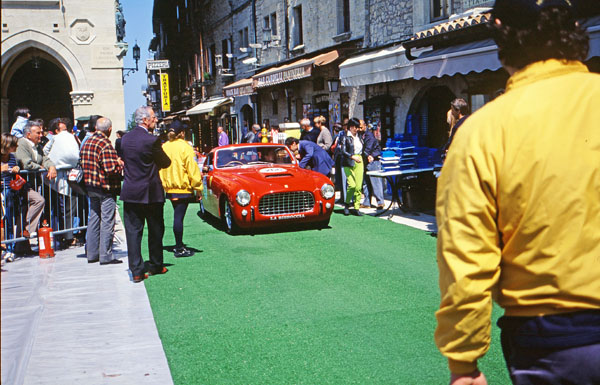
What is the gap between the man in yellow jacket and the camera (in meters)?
1.67

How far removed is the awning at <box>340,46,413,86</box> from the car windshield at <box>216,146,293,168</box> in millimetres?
4300

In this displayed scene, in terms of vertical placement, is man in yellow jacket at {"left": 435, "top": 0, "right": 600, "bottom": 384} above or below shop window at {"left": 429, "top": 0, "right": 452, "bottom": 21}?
below

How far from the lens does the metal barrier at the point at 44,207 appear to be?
873 cm

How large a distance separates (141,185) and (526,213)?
5.88m

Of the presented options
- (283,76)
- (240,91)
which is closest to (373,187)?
(283,76)

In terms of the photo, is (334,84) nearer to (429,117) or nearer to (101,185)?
(429,117)

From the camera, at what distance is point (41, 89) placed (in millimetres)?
34750

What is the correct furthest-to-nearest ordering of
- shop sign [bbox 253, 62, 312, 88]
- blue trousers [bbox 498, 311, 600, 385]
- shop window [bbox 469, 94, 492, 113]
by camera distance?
shop sign [bbox 253, 62, 312, 88] < shop window [bbox 469, 94, 492, 113] < blue trousers [bbox 498, 311, 600, 385]

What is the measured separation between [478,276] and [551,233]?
0.75 feet

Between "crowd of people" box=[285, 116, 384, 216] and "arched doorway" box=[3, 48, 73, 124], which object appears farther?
"arched doorway" box=[3, 48, 73, 124]

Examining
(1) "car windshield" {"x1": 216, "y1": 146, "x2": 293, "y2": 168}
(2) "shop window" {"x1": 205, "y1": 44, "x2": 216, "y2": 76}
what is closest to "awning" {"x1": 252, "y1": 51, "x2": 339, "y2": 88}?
(1) "car windshield" {"x1": 216, "y1": 146, "x2": 293, "y2": 168}

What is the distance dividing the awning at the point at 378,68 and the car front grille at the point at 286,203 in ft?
17.8

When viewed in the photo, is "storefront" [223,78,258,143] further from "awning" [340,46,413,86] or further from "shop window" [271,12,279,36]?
"awning" [340,46,413,86]

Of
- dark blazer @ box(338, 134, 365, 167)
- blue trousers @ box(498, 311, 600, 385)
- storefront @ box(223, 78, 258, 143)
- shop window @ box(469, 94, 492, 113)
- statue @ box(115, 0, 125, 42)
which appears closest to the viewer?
blue trousers @ box(498, 311, 600, 385)
